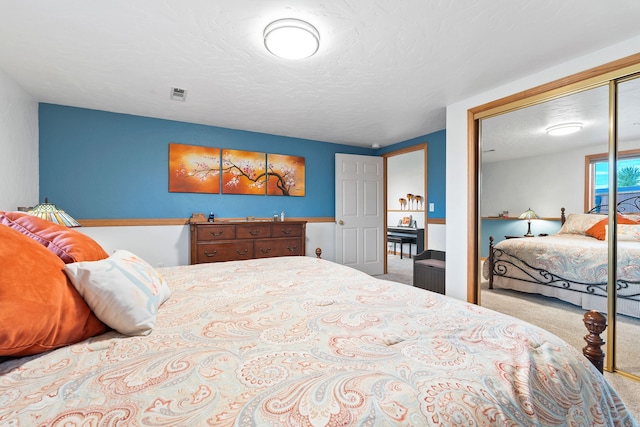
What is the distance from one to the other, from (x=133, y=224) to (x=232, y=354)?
11.2 ft

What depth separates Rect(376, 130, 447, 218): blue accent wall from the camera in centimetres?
418

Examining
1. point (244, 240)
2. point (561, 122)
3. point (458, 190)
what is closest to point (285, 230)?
point (244, 240)

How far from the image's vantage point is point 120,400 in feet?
2.09

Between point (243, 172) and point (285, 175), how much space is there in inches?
25.8

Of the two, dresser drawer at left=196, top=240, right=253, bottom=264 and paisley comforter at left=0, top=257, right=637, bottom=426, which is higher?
paisley comforter at left=0, top=257, right=637, bottom=426

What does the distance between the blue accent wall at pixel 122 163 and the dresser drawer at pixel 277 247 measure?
2.04 feet

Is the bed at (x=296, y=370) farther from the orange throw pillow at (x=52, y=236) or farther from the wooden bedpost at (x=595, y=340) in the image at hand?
the wooden bedpost at (x=595, y=340)

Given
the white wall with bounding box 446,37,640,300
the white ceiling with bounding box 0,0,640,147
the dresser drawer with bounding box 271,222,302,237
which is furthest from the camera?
the dresser drawer with bounding box 271,222,302,237

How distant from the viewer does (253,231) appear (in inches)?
151

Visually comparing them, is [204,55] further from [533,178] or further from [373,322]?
[533,178]

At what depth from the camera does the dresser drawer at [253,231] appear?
148 inches

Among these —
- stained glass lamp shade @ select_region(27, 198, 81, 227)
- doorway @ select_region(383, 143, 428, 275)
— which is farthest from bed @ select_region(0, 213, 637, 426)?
doorway @ select_region(383, 143, 428, 275)

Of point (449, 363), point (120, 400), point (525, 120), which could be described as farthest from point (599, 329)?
point (525, 120)

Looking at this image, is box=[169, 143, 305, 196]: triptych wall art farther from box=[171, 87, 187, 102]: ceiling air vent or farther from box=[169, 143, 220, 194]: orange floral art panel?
box=[171, 87, 187, 102]: ceiling air vent
